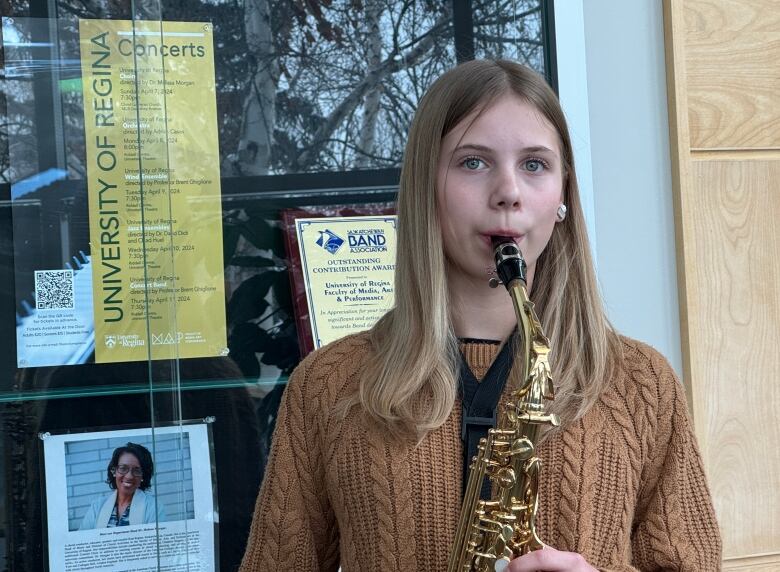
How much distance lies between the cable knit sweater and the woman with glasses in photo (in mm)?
306

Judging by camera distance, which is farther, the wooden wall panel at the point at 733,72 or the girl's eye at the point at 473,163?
the wooden wall panel at the point at 733,72

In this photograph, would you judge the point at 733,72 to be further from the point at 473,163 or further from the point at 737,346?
the point at 473,163

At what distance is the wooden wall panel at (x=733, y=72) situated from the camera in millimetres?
2254

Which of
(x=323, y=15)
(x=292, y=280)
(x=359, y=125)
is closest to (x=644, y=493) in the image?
(x=292, y=280)

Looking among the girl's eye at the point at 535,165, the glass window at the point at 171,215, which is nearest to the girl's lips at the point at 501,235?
the girl's eye at the point at 535,165

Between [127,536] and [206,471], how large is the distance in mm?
198

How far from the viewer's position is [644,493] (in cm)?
143

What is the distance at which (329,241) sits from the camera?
1982 millimetres

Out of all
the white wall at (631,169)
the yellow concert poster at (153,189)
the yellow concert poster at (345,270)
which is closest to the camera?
the yellow concert poster at (153,189)

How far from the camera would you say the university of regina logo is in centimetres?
197

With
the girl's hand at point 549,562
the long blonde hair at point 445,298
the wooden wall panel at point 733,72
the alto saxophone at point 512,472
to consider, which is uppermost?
the wooden wall panel at point 733,72

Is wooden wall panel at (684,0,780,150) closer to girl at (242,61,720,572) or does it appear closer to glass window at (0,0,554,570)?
glass window at (0,0,554,570)

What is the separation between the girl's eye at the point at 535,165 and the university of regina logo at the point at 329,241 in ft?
2.03

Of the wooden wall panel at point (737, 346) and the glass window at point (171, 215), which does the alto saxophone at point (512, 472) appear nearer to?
the glass window at point (171, 215)
